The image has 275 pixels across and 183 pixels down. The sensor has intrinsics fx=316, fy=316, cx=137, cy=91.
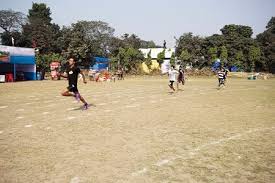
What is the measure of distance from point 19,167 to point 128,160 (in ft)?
6.49

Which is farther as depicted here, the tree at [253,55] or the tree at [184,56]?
the tree at [253,55]

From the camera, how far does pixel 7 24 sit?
75312 millimetres

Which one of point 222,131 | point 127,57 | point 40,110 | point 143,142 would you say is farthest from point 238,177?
point 127,57

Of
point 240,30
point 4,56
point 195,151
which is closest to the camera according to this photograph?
point 195,151

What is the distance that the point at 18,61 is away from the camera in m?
40.7

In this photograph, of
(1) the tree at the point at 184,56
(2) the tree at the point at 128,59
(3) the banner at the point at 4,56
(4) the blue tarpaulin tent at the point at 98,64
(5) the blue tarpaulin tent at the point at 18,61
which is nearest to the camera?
(3) the banner at the point at 4,56

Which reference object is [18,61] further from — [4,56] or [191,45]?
[191,45]

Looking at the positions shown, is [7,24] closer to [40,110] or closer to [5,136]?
[40,110]

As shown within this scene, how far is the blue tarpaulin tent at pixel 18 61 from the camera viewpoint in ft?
126

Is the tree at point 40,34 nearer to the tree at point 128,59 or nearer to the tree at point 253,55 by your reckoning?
the tree at point 128,59

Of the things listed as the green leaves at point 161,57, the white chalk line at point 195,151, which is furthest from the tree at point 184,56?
the white chalk line at point 195,151

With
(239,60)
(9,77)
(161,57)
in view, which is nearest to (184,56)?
(161,57)

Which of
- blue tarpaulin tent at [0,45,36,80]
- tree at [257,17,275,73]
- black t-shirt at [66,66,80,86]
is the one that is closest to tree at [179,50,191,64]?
tree at [257,17,275,73]

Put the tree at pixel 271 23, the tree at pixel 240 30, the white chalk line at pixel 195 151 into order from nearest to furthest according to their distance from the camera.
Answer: the white chalk line at pixel 195 151, the tree at pixel 240 30, the tree at pixel 271 23
